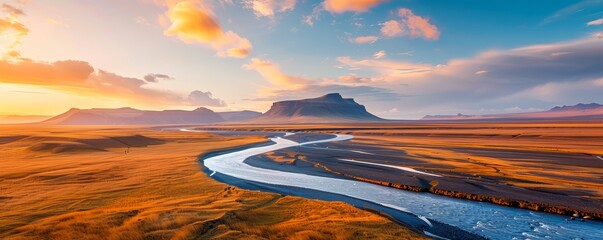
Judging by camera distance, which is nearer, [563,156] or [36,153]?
[563,156]

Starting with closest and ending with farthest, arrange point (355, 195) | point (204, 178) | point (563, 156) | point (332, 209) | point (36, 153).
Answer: point (332, 209), point (355, 195), point (204, 178), point (563, 156), point (36, 153)

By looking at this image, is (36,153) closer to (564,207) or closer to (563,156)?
(564,207)

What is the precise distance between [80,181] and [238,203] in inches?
605

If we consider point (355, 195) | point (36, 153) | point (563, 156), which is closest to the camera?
point (355, 195)

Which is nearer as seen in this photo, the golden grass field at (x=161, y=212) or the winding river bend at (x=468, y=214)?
the golden grass field at (x=161, y=212)

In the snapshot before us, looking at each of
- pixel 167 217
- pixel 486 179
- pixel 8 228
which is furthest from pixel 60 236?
pixel 486 179

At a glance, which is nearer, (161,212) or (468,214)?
(161,212)

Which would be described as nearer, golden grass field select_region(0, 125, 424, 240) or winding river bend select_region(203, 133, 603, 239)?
golden grass field select_region(0, 125, 424, 240)

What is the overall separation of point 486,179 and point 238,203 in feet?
68.2

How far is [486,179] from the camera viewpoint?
1021 inches

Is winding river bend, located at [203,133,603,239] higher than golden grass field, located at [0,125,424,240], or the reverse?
golden grass field, located at [0,125,424,240]

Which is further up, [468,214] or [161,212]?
[161,212]

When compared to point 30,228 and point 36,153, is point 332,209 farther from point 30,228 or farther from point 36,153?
point 36,153

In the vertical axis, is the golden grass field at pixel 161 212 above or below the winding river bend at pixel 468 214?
above
